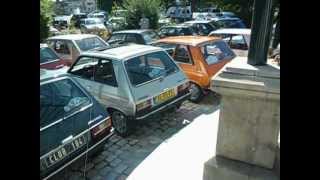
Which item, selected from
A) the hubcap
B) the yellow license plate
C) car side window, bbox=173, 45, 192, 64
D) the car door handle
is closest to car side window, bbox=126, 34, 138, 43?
car side window, bbox=173, 45, 192, 64

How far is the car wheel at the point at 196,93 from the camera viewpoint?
7.22 meters

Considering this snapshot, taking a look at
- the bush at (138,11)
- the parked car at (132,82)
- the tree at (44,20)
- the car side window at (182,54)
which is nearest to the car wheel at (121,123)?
the parked car at (132,82)

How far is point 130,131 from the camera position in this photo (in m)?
5.61

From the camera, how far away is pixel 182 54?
744 centimetres

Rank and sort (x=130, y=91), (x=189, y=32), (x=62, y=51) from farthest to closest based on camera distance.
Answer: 1. (x=189, y=32)
2. (x=62, y=51)
3. (x=130, y=91)

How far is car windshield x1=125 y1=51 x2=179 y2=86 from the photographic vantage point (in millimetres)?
5547

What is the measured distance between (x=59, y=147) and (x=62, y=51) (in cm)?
599

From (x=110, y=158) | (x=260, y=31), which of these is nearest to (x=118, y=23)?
(x=110, y=158)

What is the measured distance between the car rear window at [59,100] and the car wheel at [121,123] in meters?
1.12

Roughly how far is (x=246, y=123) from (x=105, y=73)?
357 cm

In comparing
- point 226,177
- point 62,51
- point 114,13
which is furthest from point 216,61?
point 114,13

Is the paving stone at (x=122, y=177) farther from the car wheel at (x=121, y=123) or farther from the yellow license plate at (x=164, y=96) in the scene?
the yellow license plate at (x=164, y=96)
